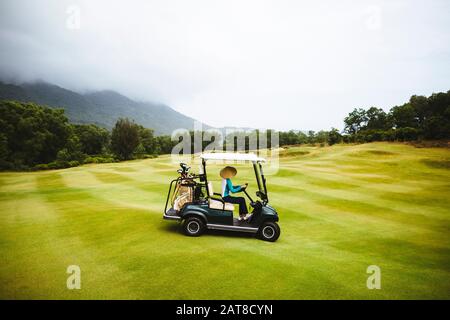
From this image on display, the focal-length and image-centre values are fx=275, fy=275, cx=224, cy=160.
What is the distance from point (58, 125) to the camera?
72125 millimetres

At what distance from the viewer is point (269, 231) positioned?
941 cm

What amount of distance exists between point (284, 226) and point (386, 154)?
109 ft

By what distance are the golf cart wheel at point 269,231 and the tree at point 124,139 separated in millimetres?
64540

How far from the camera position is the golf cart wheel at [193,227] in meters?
9.14

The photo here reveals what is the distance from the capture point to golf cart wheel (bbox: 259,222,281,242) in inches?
368

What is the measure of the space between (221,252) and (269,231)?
2418mm

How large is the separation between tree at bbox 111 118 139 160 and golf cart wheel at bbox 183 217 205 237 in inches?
2513

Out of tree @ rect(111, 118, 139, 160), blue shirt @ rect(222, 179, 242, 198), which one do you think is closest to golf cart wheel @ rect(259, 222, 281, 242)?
blue shirt @ rect(222, 179, 242, 198)

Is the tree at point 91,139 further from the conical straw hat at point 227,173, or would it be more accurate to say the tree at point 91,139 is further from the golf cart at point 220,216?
the conical straw hat at point 227,173

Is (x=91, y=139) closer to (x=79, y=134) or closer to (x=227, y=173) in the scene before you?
(x=79, y=134)

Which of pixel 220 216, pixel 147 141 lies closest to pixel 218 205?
pixel 220 216

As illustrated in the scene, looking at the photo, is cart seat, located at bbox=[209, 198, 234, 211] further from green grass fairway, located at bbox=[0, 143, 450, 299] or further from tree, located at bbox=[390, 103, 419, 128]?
tree, located at bbox=[390, 103, 419, 128]
